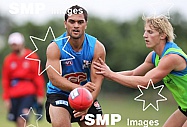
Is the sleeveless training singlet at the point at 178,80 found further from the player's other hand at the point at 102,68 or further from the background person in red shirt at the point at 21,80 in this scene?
the background person in red shirt at the point at 21,80

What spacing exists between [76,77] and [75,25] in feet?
2.39

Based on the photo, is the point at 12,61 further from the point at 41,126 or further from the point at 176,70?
the point at 176,70

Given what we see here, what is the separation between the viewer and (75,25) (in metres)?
8.29

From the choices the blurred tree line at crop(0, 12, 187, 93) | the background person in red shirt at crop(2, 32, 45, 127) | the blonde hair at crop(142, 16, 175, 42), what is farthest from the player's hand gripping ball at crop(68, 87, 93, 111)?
the blurred tree line at crop(0, 12, 187, 93)

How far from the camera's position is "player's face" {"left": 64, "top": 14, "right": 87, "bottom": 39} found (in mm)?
8297

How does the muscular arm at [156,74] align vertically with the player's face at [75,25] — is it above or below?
below

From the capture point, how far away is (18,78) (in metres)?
13.1

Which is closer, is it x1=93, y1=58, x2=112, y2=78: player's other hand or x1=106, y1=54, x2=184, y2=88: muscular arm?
x1=106, y1=54, x2=184, y2=88: muscular arm

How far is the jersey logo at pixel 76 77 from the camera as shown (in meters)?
8.45

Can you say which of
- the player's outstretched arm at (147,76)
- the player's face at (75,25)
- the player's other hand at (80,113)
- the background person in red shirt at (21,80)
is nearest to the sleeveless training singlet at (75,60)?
the player's face at (75,25)

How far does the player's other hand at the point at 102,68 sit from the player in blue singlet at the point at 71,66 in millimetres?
159

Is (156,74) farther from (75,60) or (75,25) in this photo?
(75,25)

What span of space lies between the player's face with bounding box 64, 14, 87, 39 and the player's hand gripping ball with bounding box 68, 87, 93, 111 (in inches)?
30.4

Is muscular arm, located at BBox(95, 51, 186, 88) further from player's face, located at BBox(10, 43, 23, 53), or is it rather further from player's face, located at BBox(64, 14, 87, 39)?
player's face, located at BBox(10, 43, 23, 53)
